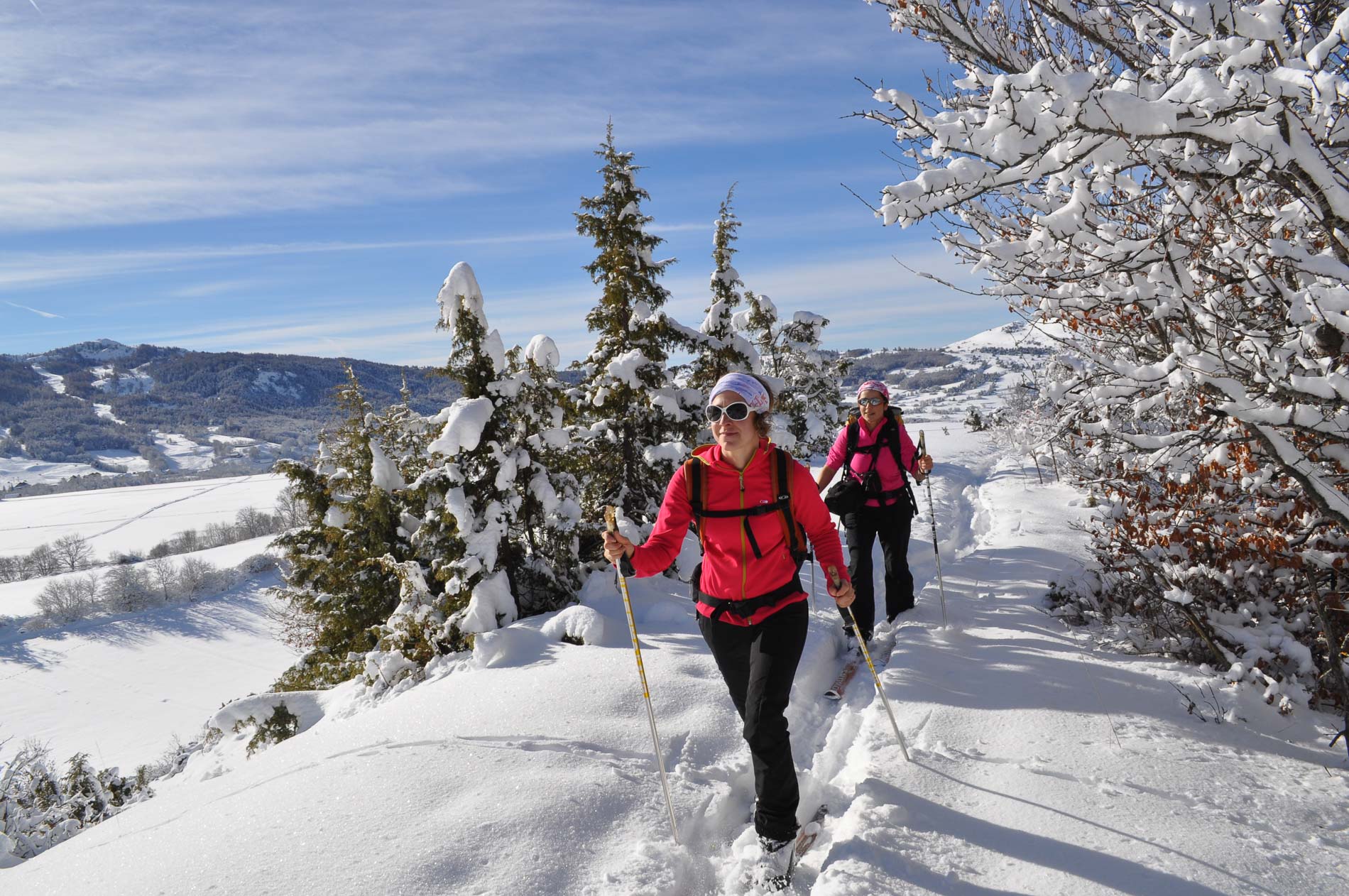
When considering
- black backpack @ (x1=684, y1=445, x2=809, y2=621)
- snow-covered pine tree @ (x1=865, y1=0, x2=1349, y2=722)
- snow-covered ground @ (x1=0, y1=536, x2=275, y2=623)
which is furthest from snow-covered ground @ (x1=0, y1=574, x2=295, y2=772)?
snow-covered pine tree @ (x1=865, y1=0, x2=1349, y2=722)

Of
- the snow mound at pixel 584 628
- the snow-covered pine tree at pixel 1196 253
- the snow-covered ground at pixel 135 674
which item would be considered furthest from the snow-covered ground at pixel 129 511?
the snow-covered pine tree at pixel 1196 253

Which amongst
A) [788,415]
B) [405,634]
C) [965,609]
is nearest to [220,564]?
[788,415]

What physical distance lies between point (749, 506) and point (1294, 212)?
2887mm

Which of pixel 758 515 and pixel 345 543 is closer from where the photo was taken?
pixel 758 515

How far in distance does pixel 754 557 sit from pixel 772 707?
2.60 feet

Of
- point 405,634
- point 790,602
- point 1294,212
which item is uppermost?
point 1294,212

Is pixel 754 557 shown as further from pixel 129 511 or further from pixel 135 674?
pixel 129 511

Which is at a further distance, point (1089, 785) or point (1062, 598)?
point (1062, 598)

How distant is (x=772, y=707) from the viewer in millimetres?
3596

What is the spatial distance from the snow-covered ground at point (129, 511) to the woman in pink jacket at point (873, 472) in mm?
127728

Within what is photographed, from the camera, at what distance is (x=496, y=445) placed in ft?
32.2

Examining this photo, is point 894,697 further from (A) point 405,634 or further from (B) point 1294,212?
(A) point 405,634

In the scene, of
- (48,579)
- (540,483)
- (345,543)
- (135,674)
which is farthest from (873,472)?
(48,579)

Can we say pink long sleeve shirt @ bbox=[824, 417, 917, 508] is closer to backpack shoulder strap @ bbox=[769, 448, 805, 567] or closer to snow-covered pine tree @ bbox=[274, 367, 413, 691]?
backpack shoulder strap @ bbox=[769, 448, 805, 567]
